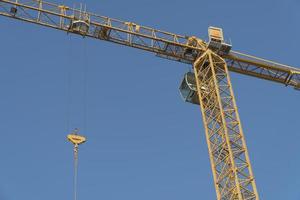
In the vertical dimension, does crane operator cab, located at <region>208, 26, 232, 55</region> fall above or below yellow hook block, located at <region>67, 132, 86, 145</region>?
above

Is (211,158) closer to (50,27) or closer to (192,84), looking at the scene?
(192,84)

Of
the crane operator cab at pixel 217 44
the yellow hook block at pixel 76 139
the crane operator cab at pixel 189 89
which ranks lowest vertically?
the yellow hook block at pixel 76 139

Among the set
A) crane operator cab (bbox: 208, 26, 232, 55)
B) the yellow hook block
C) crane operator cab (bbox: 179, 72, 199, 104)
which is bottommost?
the yellow hook block

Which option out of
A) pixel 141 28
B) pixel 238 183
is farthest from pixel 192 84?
pixel 238 183

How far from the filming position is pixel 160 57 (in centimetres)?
6150

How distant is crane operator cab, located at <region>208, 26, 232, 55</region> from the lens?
5994 centimetres

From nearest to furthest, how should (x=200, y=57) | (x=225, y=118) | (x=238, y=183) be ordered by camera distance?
(x=238, y=183)
(x=225, y=118)
(x=200, y=57)

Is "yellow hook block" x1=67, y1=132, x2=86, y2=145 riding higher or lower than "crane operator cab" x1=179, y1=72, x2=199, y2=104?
lower

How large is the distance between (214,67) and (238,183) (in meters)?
11.0

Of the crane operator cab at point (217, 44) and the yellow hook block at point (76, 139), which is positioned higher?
the crane operator cab at point (217, 44)

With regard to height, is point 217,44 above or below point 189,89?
above

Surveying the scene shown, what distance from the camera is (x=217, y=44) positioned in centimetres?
6000

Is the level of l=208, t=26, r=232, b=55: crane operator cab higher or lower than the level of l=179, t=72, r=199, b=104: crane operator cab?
higher

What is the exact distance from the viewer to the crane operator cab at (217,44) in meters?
59.9
